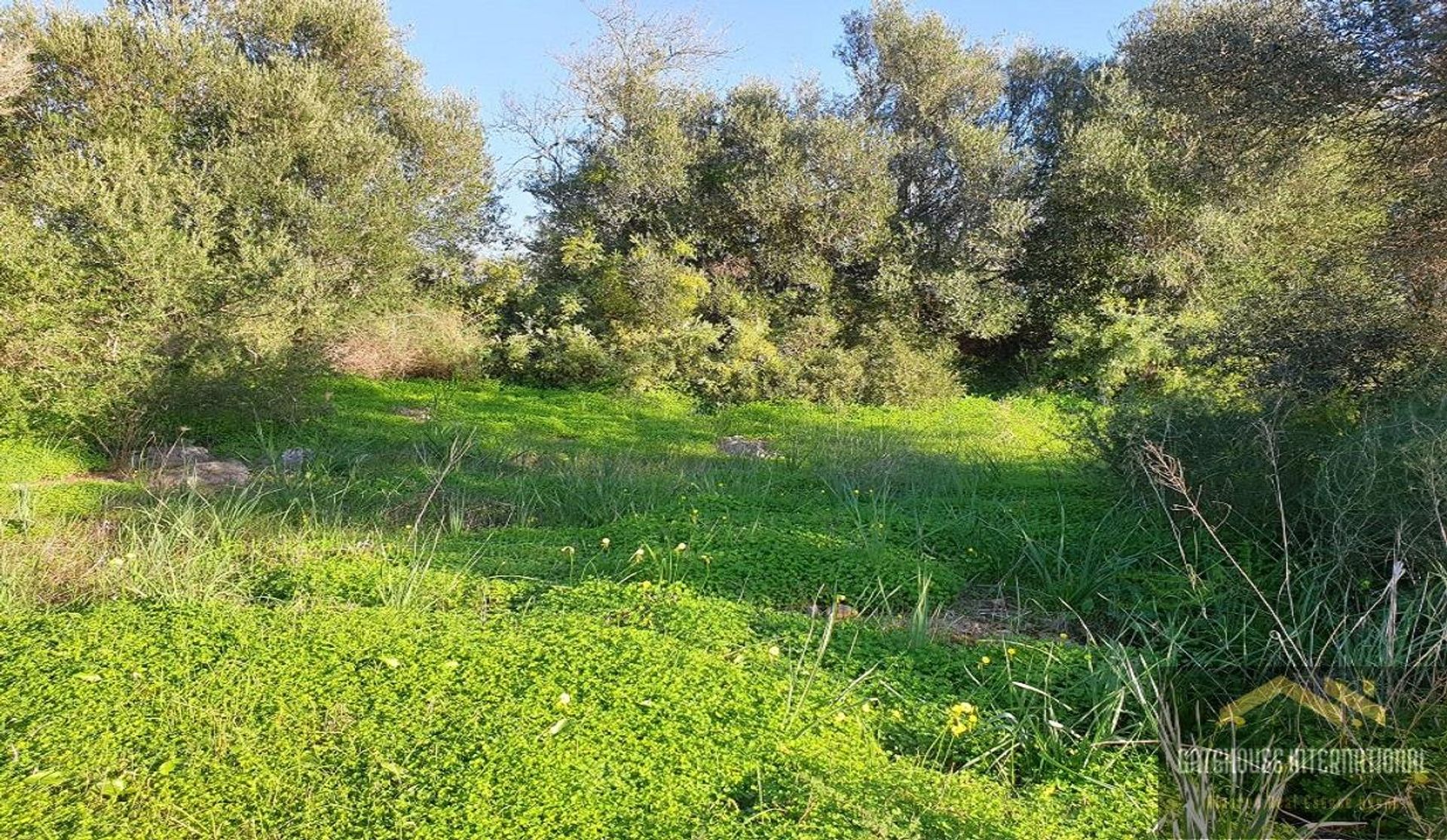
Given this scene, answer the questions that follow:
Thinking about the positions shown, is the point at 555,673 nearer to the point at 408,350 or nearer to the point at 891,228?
the point at 408,350

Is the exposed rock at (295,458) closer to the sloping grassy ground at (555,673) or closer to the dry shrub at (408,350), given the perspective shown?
the sloping grassy ground at (555,673)

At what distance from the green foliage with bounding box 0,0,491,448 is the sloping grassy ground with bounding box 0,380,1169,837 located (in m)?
3.26

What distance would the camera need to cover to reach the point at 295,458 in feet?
27.2

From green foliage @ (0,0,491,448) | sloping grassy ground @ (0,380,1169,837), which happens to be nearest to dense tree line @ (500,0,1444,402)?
green foliage @ (0,0,491,448)

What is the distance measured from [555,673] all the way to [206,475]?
6.16 metres

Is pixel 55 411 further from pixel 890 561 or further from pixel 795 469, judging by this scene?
pixel 890 561

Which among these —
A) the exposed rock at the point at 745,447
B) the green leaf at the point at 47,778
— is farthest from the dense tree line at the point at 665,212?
the green leaf at the point at 47,778

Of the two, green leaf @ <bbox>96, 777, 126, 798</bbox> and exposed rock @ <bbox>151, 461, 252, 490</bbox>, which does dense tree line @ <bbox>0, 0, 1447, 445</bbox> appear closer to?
exposed rock @ <bbox>151, 461, 252, 490</bbox>

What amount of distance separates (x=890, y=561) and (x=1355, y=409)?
12.3 ft

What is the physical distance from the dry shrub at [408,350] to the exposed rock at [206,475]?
605cm

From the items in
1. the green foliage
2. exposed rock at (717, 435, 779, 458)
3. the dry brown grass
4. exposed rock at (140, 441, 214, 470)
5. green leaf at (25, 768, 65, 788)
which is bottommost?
exposed rock at (140, 441, 214, 470)

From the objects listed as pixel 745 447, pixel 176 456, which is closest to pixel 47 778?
pixel 176 456

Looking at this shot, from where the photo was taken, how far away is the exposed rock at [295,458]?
779 centimetres

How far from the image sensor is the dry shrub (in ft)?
46.3
